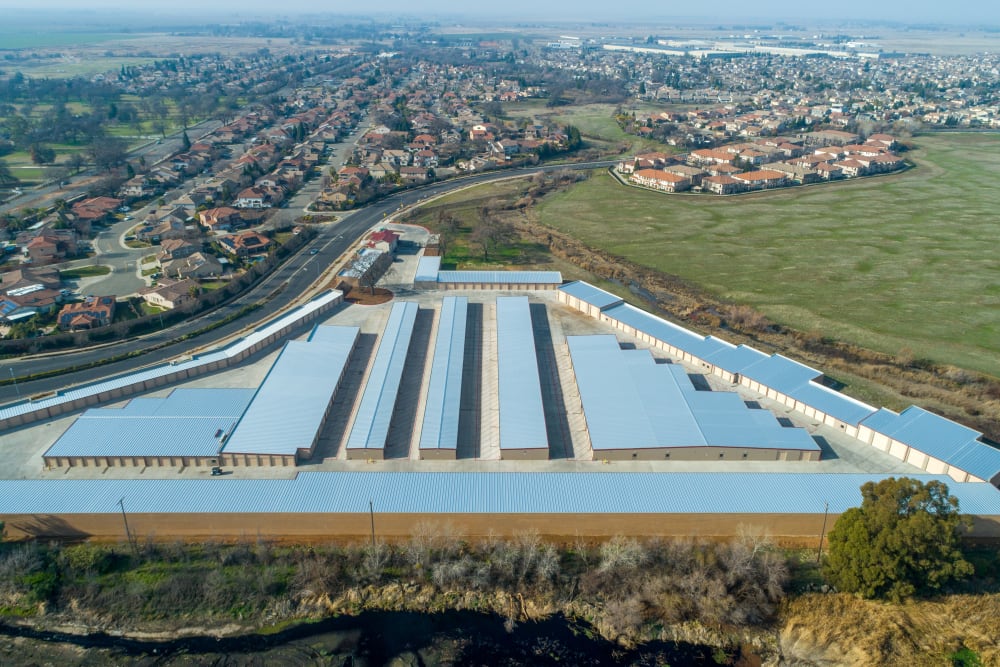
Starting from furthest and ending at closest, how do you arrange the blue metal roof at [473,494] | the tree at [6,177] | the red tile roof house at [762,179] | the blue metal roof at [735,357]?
the red tile roof house at [762,179] < the tree at [6,177] < the blue metal roof at [735,357] < the blue metal roof at [473,494]

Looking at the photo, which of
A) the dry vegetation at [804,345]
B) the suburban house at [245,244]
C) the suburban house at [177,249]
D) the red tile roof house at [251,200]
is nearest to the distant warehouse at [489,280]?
the dry vegetation at [804,345]

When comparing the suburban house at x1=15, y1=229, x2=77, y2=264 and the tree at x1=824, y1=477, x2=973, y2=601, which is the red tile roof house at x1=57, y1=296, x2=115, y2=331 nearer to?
the suburban house at x1=15, y1=229, x2=77, y2=264

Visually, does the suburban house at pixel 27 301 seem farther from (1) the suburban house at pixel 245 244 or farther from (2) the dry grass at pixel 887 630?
(2) the dry grass at pixel 887 630

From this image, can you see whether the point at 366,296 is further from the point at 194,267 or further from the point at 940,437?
the point at 940,437

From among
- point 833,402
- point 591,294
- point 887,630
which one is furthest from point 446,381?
point 887,630

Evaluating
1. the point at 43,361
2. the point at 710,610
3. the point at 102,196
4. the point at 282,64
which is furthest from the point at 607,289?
the point at 282,64

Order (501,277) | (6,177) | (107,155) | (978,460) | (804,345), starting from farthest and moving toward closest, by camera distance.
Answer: (107,155)
(6,177)
(501,277)
(804,345)
(978,460)

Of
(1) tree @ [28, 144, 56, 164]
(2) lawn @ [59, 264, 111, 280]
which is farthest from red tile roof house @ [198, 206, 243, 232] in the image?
A: (1) tree @ [28, 144, 56, 164]
